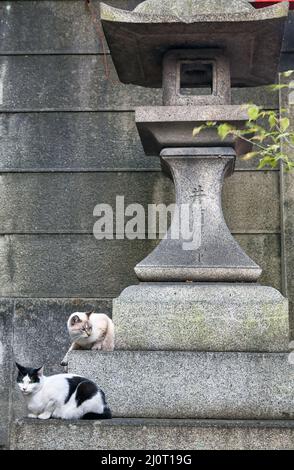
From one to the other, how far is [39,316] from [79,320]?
212 centimetres

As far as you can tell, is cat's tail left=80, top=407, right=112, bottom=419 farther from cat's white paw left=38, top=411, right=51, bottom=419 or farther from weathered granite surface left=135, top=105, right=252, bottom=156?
weathered granite surface left=135, top=105, right=252, bottom=156

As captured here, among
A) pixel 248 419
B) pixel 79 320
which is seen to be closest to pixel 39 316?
pixel 79 320

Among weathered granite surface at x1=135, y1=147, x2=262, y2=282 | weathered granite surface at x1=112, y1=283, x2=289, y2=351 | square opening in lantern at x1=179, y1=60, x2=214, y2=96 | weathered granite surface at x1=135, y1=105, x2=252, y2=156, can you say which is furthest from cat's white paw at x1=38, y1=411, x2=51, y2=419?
square opening in lantern at x1=179, y1=60, x2=214, y2=96

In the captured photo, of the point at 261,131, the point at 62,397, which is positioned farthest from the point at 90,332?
the point at 261,131

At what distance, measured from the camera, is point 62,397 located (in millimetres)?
5203

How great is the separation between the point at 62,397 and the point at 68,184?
3683 mm

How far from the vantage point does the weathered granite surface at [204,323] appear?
5.83 m

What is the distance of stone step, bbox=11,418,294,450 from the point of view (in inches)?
194

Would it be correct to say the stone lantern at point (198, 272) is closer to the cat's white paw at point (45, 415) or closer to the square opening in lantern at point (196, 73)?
the square opening in lantern at point (196, 73)

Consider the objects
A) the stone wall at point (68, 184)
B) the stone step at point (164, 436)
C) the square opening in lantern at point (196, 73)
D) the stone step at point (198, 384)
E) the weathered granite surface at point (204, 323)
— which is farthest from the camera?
the stone wall at point (68, 184)

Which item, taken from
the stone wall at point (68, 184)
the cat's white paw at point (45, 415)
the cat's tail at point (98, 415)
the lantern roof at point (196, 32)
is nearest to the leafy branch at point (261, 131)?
the lantern roof at point (196, 32)

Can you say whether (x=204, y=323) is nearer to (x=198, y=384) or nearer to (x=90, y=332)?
(x=198, y=384)

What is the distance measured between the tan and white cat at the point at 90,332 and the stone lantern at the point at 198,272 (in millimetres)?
230

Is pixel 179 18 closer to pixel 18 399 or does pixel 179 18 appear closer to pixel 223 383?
pixel 223 383
